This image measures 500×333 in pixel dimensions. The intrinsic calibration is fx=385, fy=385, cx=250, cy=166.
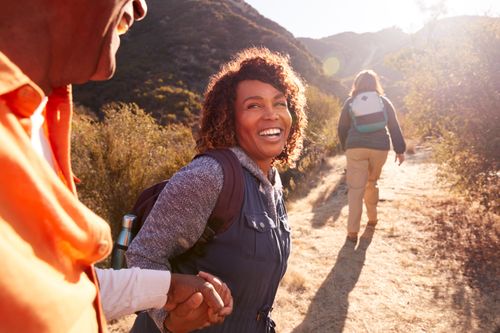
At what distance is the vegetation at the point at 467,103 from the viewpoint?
4.70 metres

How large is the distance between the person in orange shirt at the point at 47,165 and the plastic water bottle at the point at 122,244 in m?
0.70

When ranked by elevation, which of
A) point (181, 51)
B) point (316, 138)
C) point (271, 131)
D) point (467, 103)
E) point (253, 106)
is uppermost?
point (181, 51)

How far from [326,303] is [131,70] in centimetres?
2550

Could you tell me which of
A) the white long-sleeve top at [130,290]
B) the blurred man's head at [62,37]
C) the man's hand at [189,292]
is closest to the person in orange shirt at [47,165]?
the blurred man's head at [62,37]

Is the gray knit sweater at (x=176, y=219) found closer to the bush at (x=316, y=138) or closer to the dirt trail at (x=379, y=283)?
the dirt trail at (x=379, y=283)

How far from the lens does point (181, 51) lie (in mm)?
30516

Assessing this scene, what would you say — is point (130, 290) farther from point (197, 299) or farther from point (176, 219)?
point (176, 219)

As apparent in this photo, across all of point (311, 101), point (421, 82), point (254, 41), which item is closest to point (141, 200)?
point (421, 82)

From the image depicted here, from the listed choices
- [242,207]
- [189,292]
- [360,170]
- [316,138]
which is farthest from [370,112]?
[316,138]

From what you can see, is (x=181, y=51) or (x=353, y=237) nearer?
(x=353, y=237)

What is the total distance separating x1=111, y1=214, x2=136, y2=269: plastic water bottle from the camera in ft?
4.90

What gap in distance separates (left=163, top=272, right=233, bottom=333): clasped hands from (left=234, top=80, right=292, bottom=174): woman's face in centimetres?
82

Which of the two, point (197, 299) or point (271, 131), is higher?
point (271, 131)

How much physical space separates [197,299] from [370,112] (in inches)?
154
